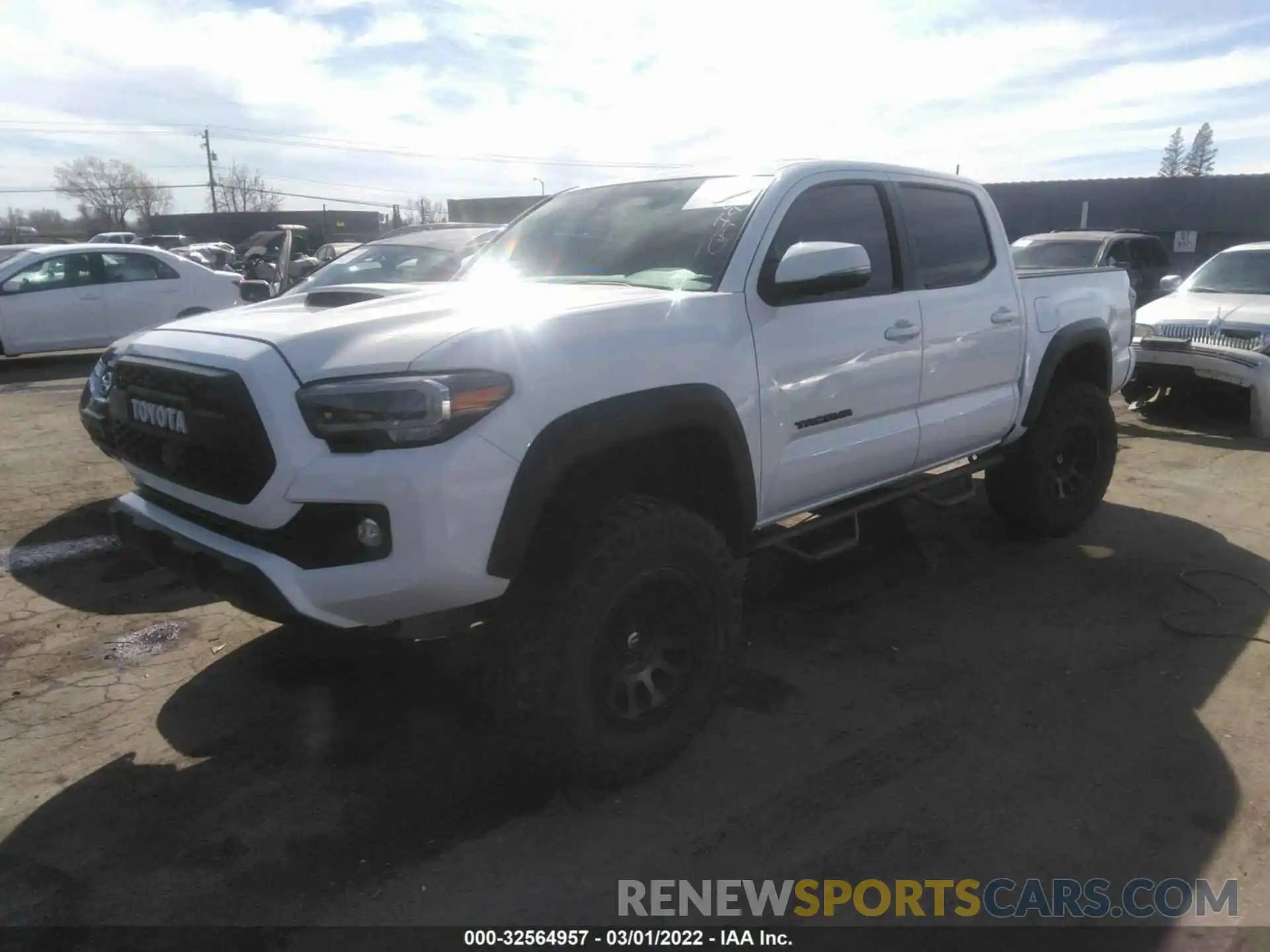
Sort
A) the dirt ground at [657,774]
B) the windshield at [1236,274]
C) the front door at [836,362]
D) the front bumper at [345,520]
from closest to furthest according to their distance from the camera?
1. the front bumper at [345,520]
2. the dirt ground at [657,774]
3. the front door at [836,362]
4. the windshield at [1236,274]

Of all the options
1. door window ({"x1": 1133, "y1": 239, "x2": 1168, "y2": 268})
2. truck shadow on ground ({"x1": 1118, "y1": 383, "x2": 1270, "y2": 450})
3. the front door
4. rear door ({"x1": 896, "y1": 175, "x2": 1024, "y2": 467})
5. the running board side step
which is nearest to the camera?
the front door

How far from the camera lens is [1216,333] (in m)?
8.23

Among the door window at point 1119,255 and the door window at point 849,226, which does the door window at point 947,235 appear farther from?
the door window at point 1119,255

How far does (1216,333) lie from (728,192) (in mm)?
6573

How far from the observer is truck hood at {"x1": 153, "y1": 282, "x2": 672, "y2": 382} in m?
2.56

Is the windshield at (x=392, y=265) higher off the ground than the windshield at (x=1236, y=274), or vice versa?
the windshield at (x=392, y=265)

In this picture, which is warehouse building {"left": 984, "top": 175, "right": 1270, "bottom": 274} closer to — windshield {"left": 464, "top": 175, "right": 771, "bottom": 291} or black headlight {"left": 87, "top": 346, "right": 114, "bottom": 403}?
windshield {"left": 464, "top": 175, "right": 771, "bottom": 291}

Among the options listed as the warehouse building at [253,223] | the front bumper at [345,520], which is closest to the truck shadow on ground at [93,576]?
the front bumper at [345,520]

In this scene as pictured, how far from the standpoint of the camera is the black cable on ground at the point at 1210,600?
4234mm

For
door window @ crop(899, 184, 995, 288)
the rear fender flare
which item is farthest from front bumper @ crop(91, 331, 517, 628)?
the rear fender flare

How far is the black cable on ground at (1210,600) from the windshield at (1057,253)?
7857 mm

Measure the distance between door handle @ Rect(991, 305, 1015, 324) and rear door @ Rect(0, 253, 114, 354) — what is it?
1154 cm

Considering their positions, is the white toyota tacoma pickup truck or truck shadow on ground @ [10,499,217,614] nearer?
the white toyota tacoma pickup truck

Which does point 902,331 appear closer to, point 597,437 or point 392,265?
point 597,437
